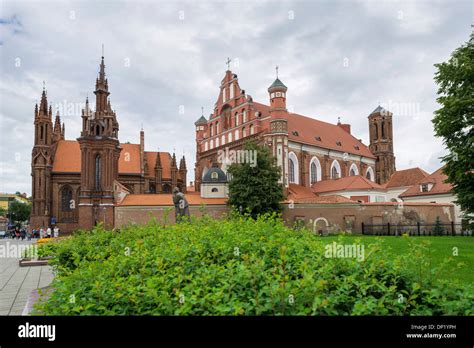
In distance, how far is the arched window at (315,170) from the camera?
142ft

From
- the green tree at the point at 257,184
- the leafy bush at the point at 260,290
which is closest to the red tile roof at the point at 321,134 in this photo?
the green tree at the point at 257,184

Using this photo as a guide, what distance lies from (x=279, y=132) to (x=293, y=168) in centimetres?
547

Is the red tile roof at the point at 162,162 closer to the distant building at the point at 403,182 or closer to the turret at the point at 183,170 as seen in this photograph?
the turret at the point at 183,170

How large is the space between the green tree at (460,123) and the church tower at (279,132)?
20905 mm

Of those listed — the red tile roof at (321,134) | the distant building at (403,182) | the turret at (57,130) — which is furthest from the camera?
the turret at (57,130)

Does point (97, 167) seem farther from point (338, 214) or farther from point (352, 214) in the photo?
point (352, 214)

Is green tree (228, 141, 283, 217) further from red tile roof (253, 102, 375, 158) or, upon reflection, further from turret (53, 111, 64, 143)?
turret (53, 111, 64, 143)

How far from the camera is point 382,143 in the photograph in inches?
2099

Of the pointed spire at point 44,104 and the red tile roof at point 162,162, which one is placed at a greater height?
the pointed spire at point 44,104

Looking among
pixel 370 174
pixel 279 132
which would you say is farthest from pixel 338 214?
pixel 370 174

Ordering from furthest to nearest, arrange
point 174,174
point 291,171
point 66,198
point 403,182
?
point 174,174, point 403,182, point 66,198, point 291,171

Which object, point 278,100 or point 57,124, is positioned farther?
point 57,124
